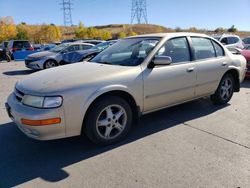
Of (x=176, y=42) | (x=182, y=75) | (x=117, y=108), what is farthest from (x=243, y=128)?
(x=117, y=108)

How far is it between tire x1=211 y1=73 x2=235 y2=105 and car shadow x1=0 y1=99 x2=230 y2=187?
760 millimetres

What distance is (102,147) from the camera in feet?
12.0

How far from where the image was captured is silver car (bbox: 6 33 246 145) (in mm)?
3199

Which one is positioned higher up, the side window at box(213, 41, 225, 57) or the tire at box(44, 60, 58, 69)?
the side window at box(213, 41, 225, 57)

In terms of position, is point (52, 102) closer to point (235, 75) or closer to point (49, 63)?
point (235, 75)

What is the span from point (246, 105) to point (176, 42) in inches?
93.7

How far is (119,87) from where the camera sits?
3621 mm

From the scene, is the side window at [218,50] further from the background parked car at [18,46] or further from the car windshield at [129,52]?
the background parked car at [18,46]

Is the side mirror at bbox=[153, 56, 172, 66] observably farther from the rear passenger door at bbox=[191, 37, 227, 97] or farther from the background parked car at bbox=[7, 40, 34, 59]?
the background parked car at bbox=[7, 40, 34, 59]

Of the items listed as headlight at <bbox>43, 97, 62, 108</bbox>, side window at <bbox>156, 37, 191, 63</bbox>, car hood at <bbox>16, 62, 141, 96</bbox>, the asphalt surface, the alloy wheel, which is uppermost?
side window at <bbox>156, 37, 191, 63</bbox>

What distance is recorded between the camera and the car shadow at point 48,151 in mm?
3027

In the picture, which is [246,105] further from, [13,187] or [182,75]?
[13,187]

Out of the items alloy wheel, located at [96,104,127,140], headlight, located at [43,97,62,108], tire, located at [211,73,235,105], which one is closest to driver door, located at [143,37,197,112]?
alloy wheel, located at [96,104,127,140]

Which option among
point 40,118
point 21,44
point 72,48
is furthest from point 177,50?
point 21,44
